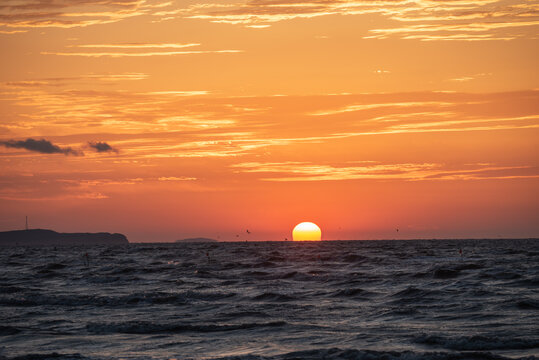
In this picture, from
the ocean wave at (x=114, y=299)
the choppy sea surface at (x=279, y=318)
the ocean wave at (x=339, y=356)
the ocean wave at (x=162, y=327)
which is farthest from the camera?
the ocean wave at (x=114, y=299)

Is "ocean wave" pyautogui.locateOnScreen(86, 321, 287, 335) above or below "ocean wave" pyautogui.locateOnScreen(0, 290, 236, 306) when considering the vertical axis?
below

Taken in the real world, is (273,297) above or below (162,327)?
above

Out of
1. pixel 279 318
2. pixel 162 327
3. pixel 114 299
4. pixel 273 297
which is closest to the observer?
pixel 162 327

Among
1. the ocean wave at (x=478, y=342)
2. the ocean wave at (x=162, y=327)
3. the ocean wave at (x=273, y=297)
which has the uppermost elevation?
the ocean wave at (x=273, y=297)

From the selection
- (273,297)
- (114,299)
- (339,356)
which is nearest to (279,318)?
(273,297)

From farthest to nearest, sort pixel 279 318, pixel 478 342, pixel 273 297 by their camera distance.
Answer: pixel 273 297, pixel 279 318, pixel 478 342

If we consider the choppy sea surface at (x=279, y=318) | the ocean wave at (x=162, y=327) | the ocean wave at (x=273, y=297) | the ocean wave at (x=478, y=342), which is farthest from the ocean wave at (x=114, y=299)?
the ocean wave at (x=478, y=342)

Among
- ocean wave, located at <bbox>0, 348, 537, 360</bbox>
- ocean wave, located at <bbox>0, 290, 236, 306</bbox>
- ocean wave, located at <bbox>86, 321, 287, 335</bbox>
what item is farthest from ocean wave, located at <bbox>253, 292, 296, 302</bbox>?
ocean wave, located at <bbox>0, 348, 537, 360</bbox>

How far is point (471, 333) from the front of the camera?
84.7 feet

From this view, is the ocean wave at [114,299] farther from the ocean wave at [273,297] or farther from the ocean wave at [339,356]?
the ocean wave at [339,356]

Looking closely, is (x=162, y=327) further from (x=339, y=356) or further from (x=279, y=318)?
(x=339, y=356)

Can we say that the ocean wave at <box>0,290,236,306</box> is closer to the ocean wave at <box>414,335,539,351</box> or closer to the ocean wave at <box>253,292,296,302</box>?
the ocean wave at <box>253,292,296,302</box>

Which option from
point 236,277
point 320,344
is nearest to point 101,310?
point 320,344

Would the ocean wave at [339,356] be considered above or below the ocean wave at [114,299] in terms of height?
below
